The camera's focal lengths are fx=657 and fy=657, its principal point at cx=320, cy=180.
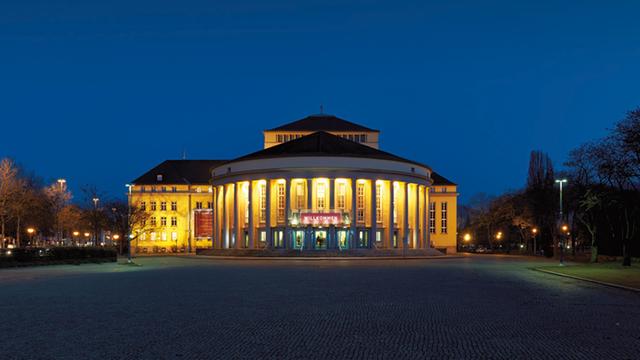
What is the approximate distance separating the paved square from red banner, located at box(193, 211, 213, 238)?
70.4 meters

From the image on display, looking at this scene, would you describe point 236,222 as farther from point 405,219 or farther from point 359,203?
point 405,219

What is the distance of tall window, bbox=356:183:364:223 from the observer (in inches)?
3159

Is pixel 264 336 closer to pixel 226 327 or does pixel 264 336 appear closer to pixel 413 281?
pixel 226 327

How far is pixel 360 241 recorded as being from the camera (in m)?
78.4

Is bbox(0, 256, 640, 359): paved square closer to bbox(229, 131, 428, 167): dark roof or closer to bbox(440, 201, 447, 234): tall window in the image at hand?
bbox(229, 131, 428, 167): dark roof

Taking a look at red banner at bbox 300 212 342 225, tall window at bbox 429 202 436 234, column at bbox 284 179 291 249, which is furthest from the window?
tall window at bbox 429 202 436 234

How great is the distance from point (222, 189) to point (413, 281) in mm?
59325

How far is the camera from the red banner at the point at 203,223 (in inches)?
3834

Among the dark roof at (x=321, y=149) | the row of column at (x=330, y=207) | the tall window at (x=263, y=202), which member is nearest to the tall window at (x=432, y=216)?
the row of column at (x=330, y=207)

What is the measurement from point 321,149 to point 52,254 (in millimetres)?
35807

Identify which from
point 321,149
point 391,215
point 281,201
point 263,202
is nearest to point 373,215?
point 391,215

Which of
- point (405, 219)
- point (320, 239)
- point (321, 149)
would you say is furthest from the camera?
point (405, 219)

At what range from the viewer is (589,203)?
50.8m

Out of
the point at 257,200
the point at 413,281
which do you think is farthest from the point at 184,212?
the point at 413,281
